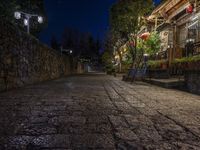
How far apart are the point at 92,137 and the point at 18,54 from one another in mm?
8970

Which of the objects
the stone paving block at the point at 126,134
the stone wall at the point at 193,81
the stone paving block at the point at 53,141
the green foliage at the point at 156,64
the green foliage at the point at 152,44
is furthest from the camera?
the green foliage at the point at 152,44

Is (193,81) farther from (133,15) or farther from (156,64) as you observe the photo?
(133,15)

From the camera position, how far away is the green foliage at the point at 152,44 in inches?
816

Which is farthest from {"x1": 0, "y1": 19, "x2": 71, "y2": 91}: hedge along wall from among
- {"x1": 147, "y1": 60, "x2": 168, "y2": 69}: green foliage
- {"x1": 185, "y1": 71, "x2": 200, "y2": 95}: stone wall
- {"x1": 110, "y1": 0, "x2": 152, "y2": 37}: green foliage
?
{"x1": 110, "y1": 0, "x2": 152, "y2": 37}: green foliage

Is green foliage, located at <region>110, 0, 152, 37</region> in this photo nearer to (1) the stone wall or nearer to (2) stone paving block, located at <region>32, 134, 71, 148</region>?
(1) the stone wall

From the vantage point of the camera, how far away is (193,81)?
429 inches

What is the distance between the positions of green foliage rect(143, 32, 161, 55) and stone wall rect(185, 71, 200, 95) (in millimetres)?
9182

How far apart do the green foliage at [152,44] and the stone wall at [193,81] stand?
9.18 metres

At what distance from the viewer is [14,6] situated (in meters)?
21.4

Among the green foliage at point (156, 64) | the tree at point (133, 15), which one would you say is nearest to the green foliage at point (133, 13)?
the tree at point (133, 15)

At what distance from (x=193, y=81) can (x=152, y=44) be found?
1043 centimetres

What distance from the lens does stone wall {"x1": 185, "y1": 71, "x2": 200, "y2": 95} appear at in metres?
10.4

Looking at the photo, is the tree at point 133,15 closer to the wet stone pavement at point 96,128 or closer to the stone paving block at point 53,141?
the wet stone pavement at point 96,128

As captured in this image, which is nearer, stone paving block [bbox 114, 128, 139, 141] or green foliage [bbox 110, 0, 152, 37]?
stone paving block [bbox 114, 128, 139, 141]
